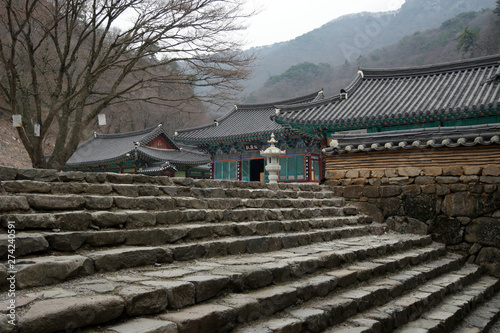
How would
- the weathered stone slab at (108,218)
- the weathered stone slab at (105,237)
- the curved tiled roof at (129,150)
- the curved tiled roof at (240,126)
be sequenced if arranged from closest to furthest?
the weathered stone slab at (105,237), the weathered stone slab at (108,218), the curved tiled roof at (240,126), the curved tiled roof at (129,150)

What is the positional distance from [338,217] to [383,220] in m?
1.58

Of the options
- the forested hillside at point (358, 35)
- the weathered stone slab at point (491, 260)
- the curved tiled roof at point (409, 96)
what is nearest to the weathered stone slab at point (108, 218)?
the weathered stone slab at point (491, 260)

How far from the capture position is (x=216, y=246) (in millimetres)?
4297

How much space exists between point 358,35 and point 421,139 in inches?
3533

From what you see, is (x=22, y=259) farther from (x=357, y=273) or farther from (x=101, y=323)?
(x=357, y=273)

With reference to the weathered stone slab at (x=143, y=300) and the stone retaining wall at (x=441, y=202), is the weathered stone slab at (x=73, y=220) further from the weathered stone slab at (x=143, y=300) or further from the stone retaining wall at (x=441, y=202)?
the stone retaining wall at (x=441, y=202)

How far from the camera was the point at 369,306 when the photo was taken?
4.16m

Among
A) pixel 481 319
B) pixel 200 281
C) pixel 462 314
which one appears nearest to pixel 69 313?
pixel 200 281

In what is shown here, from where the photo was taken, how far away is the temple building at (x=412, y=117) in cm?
776

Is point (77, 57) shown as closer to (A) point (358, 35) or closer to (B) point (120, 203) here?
(B) point (120, 203)

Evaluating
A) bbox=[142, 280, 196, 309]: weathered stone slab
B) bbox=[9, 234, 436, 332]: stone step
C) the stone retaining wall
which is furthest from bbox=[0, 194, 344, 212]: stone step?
the stone retaining wall

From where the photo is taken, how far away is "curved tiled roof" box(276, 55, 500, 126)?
11.8m

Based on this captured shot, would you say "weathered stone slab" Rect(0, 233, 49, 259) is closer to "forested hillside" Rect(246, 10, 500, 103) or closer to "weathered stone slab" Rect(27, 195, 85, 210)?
"weathered stone slab" Rect(27, 195, 85, 210)

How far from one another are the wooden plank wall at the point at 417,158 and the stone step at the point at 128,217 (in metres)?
3.37
